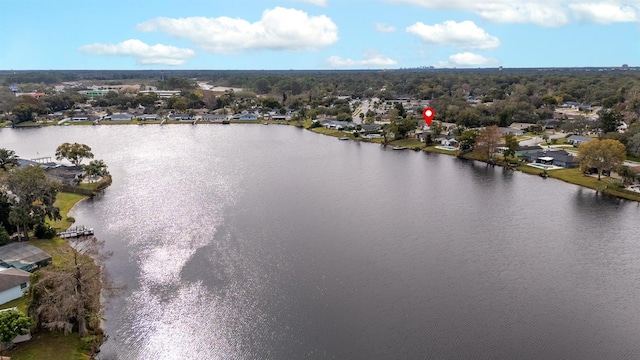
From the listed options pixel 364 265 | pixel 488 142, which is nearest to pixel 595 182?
pixel 488 142

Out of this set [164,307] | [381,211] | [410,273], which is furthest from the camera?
[381,211]

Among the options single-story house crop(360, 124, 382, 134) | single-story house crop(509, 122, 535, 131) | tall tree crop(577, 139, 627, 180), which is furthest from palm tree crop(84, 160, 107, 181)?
single-story house crop(509, 122, 535, 131)

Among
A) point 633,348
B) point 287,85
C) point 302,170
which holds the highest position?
point 287,85

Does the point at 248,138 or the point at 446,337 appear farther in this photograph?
the point at 248,138

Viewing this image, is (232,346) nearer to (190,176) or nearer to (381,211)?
(381,211)

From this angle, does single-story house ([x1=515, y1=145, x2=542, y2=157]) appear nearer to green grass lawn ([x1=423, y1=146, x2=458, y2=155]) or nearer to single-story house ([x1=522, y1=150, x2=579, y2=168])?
single-story house ([x1=522, y1=150, x2=579, y2=168])

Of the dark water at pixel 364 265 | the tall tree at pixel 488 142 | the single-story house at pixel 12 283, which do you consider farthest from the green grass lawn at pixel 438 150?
the single-story house at pixel 12 283

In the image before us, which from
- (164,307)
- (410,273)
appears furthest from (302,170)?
(164,307)
